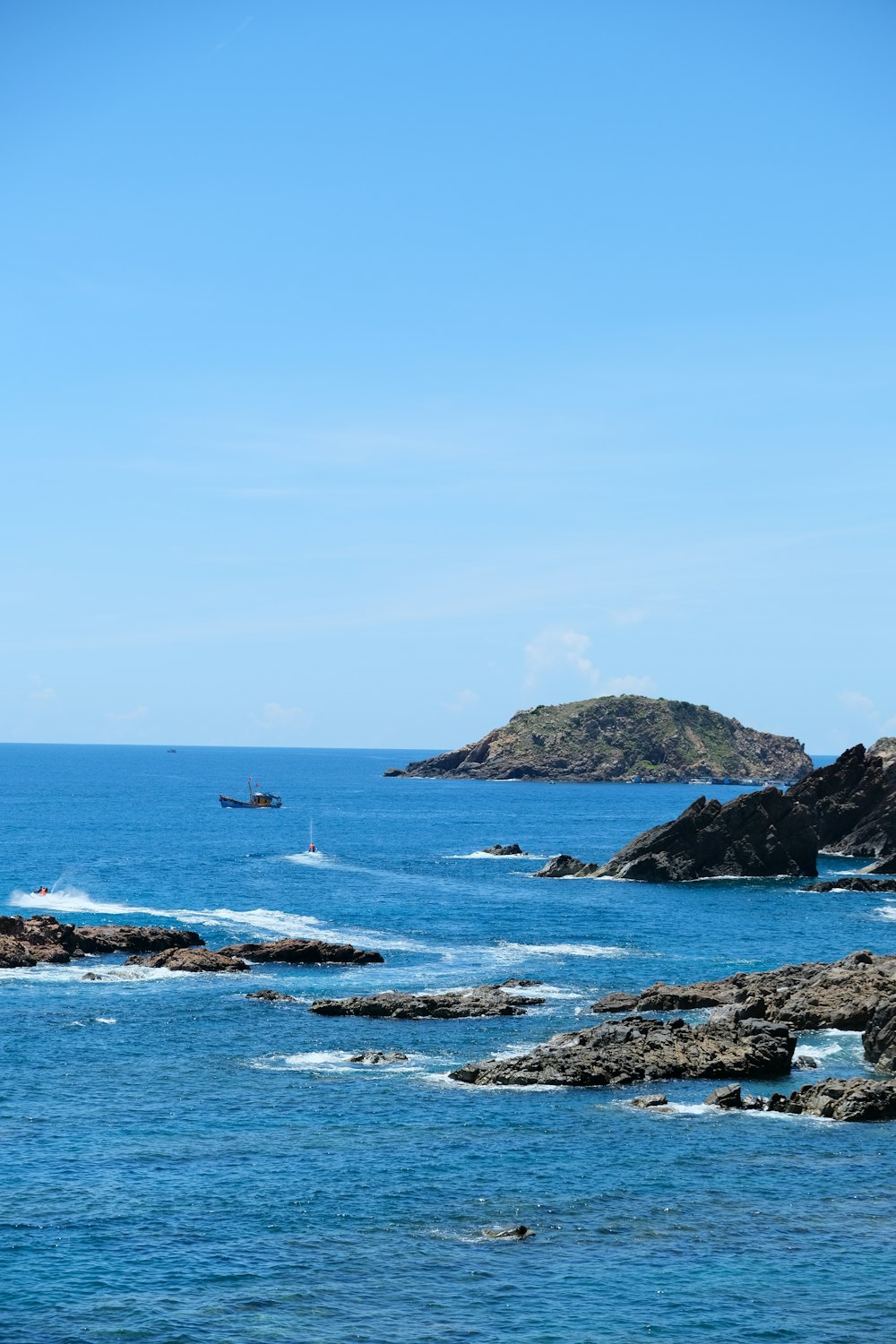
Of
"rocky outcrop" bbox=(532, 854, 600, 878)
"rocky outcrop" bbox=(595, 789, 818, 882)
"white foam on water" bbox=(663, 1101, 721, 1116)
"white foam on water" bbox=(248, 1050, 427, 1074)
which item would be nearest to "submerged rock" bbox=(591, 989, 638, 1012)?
"white foam on water" bbox=(248, 1050, 427, 1074)

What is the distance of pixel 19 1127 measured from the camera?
187 ft

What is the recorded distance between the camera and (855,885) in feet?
477

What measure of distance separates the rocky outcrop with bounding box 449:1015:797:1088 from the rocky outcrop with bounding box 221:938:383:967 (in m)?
29.4

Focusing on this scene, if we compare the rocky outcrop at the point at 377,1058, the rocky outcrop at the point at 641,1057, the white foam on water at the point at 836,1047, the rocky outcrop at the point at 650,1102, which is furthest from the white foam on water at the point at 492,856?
the rocky outcrop at the point at 650,1102

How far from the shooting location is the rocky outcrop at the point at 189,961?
9325 cm

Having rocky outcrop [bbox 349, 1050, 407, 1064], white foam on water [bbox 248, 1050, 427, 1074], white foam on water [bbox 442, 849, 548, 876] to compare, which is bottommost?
white foam on water [bbox 248, 1050, 427, 1074]

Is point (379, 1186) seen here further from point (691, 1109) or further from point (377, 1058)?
point (377, 1058)

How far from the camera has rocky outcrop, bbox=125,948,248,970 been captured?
93250mm

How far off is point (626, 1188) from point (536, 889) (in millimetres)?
95005

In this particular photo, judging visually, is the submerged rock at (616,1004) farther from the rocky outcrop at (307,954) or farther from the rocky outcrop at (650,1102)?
the rocky outcrop at (307,954)

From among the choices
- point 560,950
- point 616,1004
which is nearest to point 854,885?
point 560,950

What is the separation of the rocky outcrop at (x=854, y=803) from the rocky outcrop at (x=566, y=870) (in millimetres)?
27929

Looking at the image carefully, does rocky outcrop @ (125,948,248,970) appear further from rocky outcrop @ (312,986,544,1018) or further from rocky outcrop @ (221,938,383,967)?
rocky outcrop @ (312,986,544,1018)

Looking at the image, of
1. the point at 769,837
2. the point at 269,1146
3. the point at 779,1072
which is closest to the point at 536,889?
the point at 769,837
